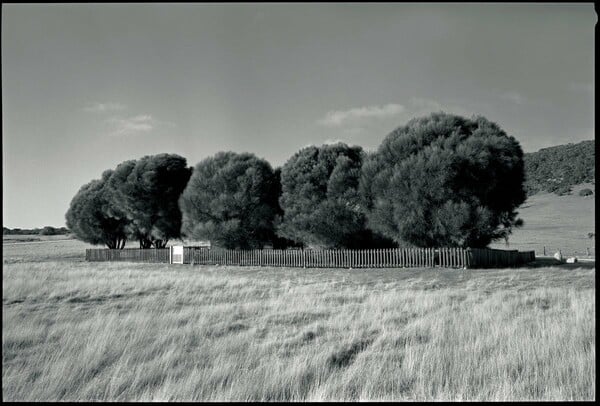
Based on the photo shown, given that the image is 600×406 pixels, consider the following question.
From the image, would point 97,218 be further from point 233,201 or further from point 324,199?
point 324,199

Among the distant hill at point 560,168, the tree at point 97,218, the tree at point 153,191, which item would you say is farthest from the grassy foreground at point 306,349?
the distant hill at point 560,168

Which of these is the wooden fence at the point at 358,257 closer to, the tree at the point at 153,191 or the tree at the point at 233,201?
the tree at the point at 233,201

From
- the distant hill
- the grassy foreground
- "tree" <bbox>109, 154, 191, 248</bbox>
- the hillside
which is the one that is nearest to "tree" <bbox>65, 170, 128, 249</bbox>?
"tree" <bbox>109, 154, 191, 248</bbox>

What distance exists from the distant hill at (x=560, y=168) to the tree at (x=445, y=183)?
9076cm

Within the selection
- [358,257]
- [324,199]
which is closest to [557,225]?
[324,199]

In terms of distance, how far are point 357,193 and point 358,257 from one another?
Answer: 4.60 m

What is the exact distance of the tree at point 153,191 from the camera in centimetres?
4441

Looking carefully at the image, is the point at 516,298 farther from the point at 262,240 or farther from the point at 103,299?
the point at 262,240

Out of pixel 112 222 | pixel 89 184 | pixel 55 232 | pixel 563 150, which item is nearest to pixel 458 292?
pixel 112 222

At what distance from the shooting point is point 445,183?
27.0 m

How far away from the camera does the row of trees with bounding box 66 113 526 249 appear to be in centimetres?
2731

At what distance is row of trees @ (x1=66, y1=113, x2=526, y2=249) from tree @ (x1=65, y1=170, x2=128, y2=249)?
4858 millimetres

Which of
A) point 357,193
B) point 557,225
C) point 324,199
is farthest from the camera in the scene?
point 557,225

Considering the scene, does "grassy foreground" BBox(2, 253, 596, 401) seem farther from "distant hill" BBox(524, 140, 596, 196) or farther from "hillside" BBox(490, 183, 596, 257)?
"distant hill" BBox(524, 140, 596, 196)
